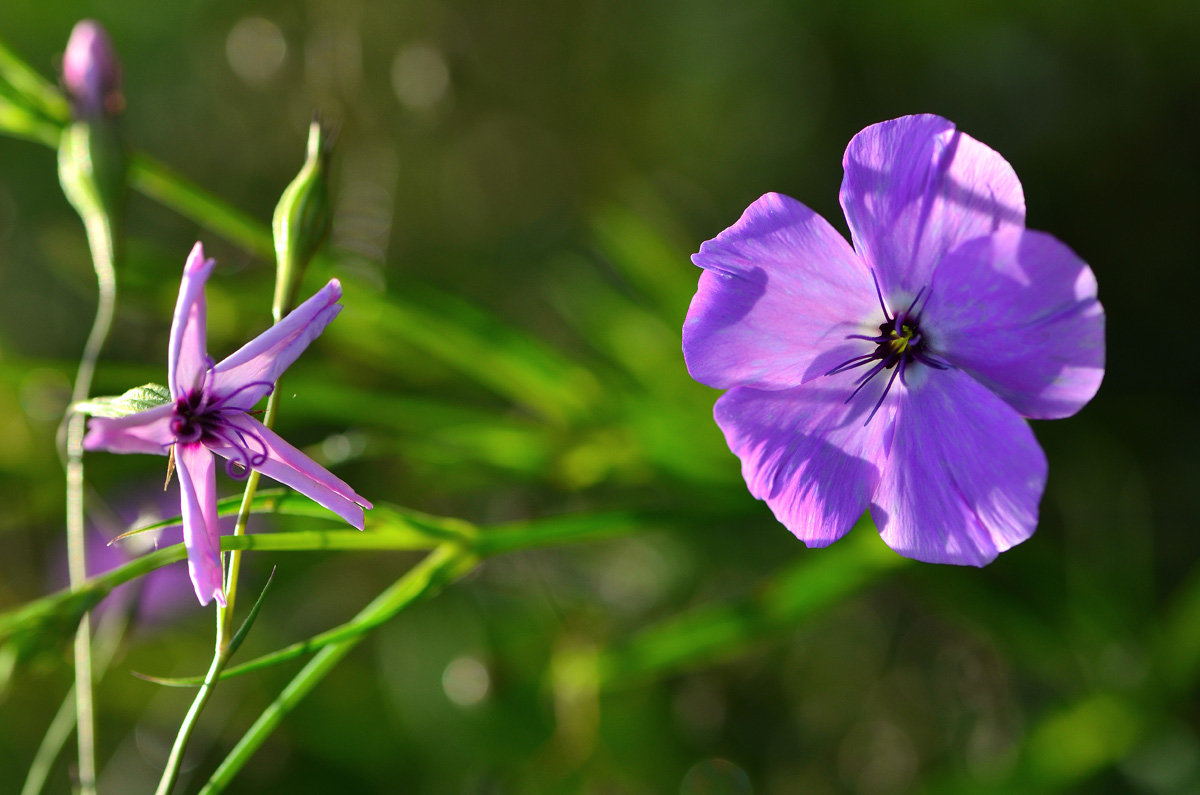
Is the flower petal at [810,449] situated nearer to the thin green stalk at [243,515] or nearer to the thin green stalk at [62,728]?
the thin green stalk at [243,515]

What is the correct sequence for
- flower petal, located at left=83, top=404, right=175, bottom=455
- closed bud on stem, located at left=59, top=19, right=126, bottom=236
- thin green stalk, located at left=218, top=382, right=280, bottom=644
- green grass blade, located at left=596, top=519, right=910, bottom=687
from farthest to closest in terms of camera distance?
green grass blade, located at left=596, top=519, right=910, bottom=687 → closed bud on stem, located at left=59, top=19, right=126, bottom=236 → thin green stalk, located at left=218, top=382, right=280, bottom=644 → flower petal, located at left=83, top=404, right=175, bottom=455

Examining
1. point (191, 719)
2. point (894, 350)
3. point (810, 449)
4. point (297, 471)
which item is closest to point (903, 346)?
point (894, 350)

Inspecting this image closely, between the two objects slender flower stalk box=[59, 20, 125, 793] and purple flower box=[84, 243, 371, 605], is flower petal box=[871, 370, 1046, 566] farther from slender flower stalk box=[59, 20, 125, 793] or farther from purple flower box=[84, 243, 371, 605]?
slender flower stalk box=[59, 20, 125, 793]

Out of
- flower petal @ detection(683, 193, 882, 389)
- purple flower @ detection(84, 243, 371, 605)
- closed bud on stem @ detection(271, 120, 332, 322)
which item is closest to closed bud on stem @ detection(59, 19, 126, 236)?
closed bud on stem @ detection(271, 120, 332, 322)

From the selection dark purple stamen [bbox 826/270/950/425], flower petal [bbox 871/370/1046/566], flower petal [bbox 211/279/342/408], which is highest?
flower petal [bbox 211/279/342/408]

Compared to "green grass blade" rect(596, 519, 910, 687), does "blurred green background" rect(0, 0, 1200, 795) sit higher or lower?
higher

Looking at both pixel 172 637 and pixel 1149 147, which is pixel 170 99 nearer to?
pixel 172 637
